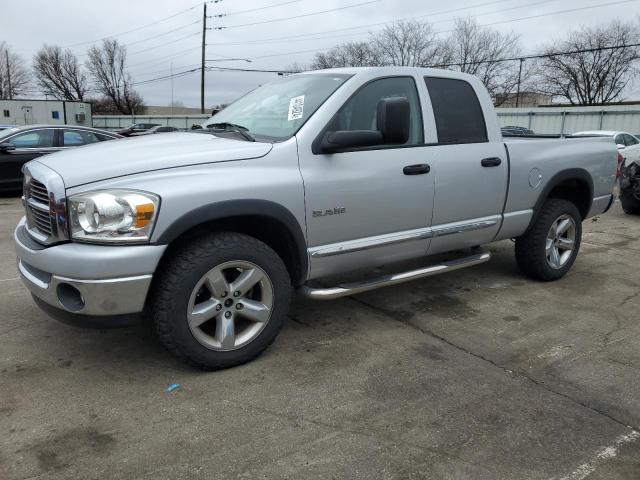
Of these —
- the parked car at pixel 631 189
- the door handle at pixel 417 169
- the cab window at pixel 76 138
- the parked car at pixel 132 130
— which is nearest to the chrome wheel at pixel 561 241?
the door handle at pixel 417 169

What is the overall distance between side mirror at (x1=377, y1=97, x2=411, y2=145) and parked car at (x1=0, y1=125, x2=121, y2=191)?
878 cm

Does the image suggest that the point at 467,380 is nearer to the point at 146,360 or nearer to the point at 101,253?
the point at 146,360

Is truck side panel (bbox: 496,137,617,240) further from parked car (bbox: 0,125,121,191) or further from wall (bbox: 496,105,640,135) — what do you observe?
wall (bbox: 496,105,640,135)

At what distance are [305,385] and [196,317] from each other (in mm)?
757

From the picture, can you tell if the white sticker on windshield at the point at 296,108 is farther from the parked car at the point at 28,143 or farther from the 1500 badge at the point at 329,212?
the parked car at the point at 28,143

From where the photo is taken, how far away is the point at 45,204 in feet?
10.1

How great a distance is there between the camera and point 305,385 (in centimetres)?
322

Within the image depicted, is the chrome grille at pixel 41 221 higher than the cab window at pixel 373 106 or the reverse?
the reverse

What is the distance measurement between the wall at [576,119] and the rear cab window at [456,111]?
70.8ft

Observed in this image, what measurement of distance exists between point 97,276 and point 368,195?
179 centimetres

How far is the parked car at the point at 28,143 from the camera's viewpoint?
10.4m

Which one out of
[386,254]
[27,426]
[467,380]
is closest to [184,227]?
[27,426]

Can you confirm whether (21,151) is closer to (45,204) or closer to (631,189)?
(45,204)

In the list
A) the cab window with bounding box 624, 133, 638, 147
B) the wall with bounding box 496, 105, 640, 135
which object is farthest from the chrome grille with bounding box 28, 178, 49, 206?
the wall with bounding box 496, 105, 640, 135
